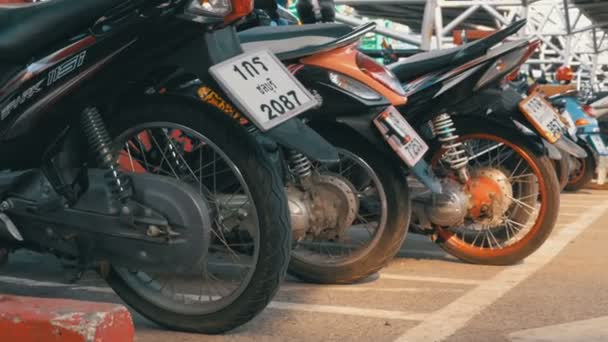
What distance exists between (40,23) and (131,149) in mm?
577

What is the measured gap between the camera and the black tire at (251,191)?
3717 mm

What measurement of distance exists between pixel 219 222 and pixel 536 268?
7.54 ft

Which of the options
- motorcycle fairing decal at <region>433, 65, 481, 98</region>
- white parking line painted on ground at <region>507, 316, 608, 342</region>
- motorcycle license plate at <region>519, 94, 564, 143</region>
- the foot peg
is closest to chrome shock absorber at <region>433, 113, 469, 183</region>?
motorcycle fairing decal at <region>433, 65, 481, 98</region>

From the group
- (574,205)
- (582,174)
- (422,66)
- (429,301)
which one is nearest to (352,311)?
(429,301)

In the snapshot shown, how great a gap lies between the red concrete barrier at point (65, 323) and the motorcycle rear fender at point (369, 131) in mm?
2204

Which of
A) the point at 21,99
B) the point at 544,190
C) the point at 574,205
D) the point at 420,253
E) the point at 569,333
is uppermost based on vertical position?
the point at 21,99

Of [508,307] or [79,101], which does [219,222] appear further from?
[508,307]

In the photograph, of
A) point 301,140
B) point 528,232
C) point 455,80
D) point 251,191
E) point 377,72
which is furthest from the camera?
point 528,232

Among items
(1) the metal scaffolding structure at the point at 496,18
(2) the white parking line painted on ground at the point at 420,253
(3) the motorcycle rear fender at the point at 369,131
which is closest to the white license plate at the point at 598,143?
(1) the metal scaffolding structure at the point at 496,18

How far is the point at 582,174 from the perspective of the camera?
1173cm

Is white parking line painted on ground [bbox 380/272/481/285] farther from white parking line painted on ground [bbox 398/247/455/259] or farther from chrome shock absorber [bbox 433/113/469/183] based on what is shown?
white parking line painted on ground [bbox 398/247/455/259]

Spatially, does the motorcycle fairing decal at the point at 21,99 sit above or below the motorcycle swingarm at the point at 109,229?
above

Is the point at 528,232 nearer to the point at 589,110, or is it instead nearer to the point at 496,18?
the point at 589,110

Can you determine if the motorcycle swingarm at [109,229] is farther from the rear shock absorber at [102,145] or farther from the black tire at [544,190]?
the black tire at [544,190]
